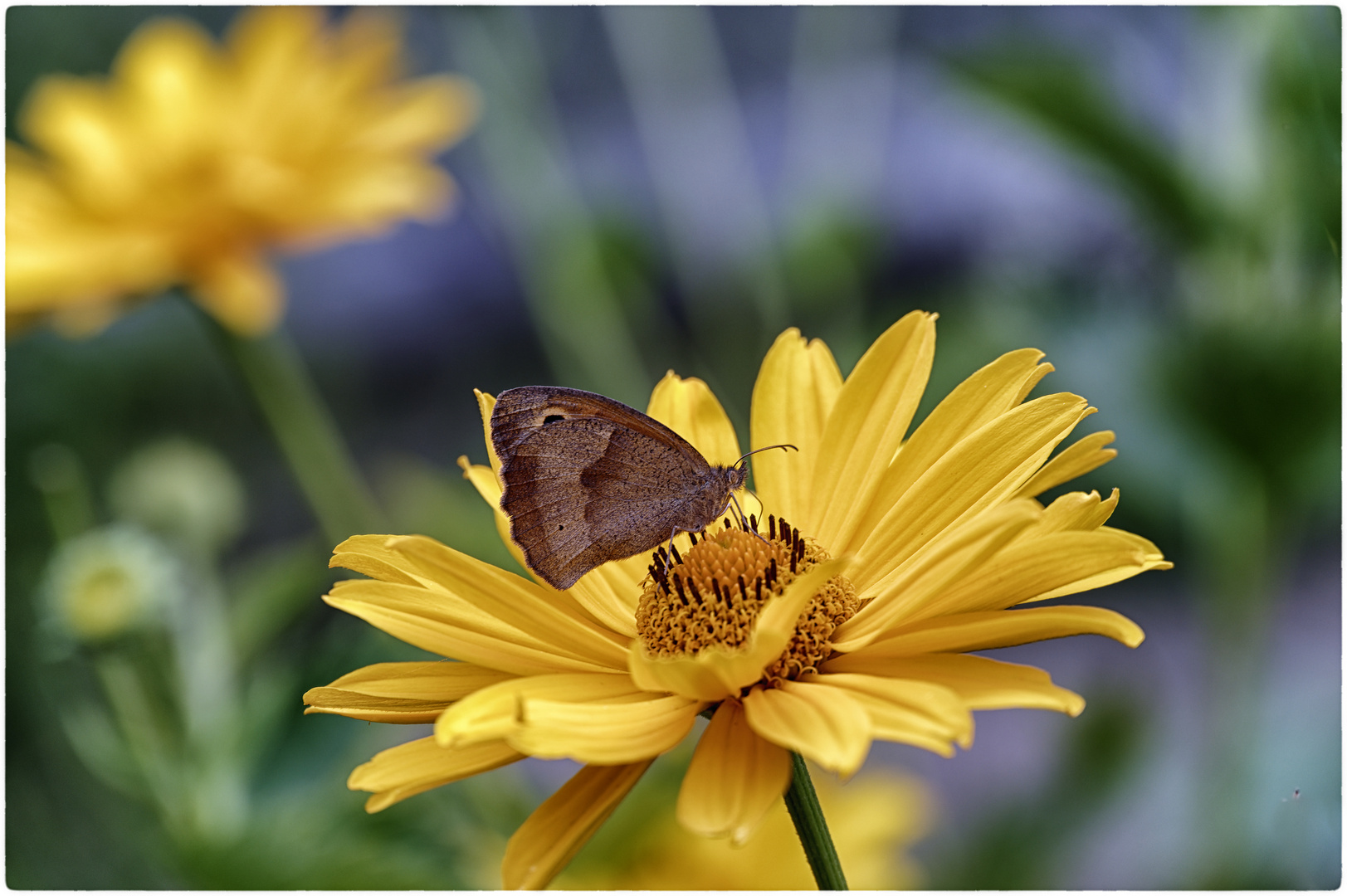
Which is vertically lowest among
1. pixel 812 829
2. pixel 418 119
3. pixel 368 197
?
pixel 812 829

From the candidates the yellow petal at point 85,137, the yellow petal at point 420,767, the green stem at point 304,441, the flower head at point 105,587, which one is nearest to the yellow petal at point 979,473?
the yellow petal at point 420,767

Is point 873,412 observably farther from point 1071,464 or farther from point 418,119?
point 418,119

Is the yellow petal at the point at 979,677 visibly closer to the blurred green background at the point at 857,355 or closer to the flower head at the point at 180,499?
the blurred green background at the point at 857,355

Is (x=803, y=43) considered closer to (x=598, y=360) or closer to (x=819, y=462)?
(x=598, y=360)

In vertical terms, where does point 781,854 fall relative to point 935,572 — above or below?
below

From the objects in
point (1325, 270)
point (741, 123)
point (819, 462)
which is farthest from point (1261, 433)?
point (741, 123)

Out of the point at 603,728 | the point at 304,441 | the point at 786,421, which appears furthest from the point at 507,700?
the point at 304,441

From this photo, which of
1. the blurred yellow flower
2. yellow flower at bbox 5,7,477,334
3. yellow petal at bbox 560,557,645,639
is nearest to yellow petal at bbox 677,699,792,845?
yellow petal at bbox 560,557,645,639
